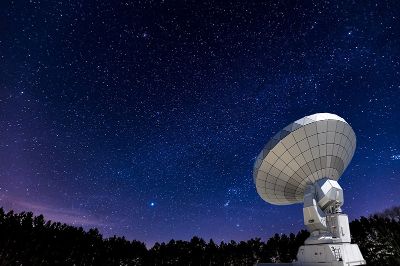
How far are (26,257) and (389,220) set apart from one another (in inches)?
1770

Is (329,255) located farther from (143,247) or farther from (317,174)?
(143,247)

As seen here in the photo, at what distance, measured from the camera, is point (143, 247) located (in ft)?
171

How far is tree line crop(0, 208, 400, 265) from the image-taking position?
31.7 meters

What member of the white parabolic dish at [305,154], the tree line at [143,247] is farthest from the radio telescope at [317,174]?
the tree line at [143,247]

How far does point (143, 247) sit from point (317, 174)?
42.2 meters

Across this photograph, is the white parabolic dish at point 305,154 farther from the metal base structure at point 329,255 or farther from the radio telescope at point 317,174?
the metal base structure at point 329,255

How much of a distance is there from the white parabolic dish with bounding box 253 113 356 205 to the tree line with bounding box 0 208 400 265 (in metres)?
19.6

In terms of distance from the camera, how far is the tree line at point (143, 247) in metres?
31.7

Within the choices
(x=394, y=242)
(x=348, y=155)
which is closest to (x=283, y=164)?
(x=348, y=155)

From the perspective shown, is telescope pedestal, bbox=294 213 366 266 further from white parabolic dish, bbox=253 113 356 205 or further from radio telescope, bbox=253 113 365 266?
white parabolic dish, bbox=253 113 356 205

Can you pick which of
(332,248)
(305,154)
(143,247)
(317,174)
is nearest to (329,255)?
(332,248)

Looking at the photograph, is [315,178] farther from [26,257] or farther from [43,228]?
[43,228]

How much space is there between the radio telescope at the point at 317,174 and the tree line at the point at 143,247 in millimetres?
19510

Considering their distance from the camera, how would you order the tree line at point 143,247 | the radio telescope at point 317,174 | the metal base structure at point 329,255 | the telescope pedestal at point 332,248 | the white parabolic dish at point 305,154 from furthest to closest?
the tree line at point 143,247 → the white parabolic dish at point 305,154 → the radio telescope at point 317,174 → the telescope pedestal at point 332,248 → the metal base structure at point 329,255
